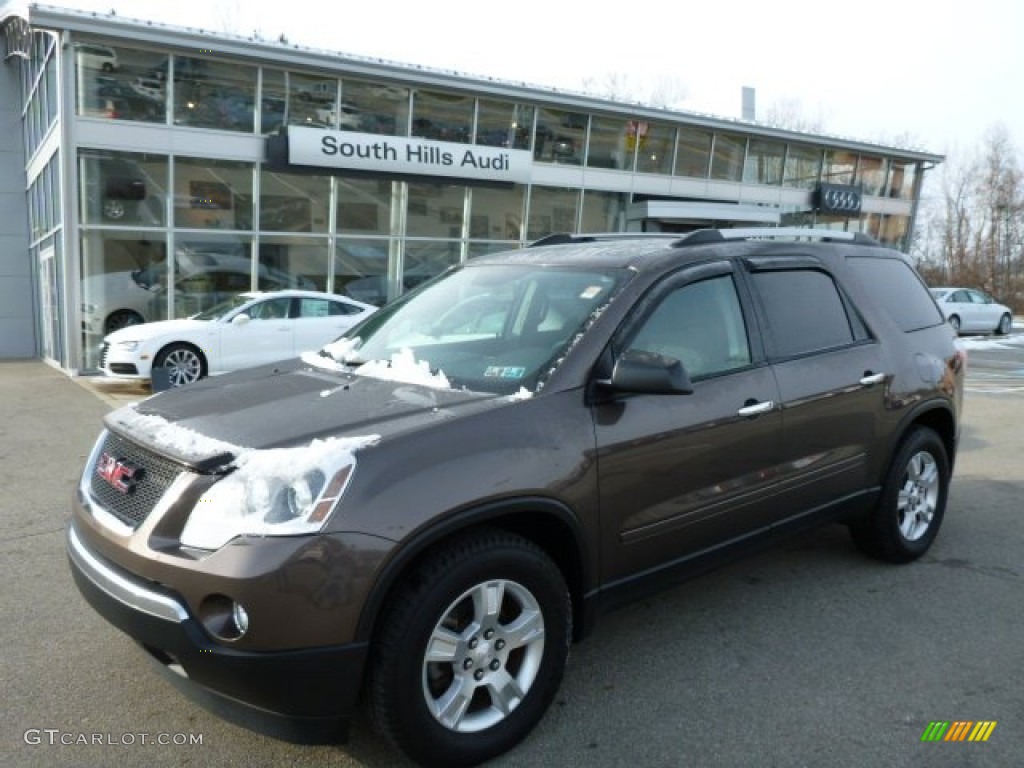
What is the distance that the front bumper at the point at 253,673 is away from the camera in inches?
89.6

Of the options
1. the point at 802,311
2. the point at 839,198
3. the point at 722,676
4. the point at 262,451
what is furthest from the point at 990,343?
the point at 262,451

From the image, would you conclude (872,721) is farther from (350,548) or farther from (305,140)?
(305,140)

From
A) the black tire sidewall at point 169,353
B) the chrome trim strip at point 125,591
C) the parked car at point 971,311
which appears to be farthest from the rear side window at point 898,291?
the parked car at point 971,311

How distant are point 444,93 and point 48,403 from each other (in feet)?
34.7

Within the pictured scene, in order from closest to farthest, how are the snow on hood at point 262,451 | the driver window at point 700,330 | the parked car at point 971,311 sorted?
→ the snow on hood at point 262,451
the driver window at point 700,330
the parked car at point 971,311

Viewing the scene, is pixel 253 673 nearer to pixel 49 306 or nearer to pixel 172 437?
pixel 172 437

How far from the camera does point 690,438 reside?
3.21 metres

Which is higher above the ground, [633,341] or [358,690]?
[633,341]

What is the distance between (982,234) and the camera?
162 ft

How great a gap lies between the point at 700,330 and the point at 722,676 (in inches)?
56.8

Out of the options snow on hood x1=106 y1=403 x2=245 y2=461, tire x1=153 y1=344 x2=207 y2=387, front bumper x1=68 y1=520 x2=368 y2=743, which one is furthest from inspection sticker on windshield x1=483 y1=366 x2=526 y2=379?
tire x1=153 y1=344 x2=207 y2=387

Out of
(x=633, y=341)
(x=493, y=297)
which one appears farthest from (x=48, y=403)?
(x=633, y=341)

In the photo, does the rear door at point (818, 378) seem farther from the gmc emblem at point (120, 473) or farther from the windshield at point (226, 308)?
the windshield at point (226, 308)

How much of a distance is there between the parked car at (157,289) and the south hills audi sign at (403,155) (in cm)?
247
